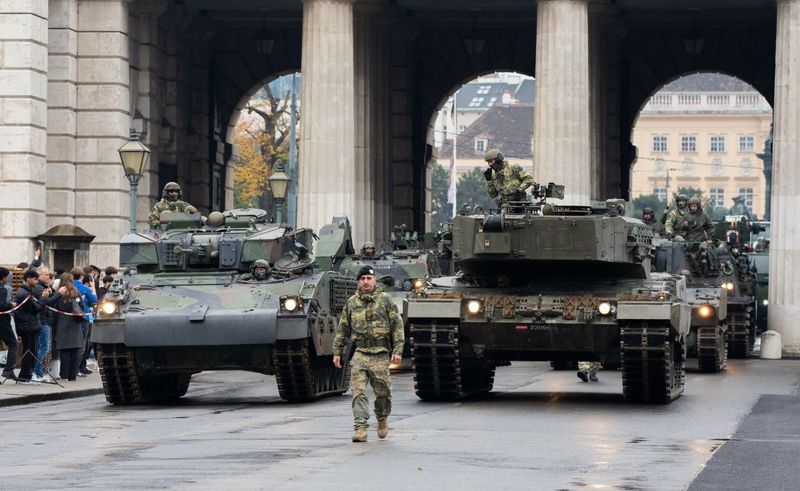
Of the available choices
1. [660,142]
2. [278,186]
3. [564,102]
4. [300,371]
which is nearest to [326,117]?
[278,186]

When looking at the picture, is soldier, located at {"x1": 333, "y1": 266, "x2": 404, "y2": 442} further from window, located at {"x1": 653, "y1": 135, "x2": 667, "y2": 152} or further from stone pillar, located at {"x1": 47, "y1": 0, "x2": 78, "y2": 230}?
window, located at {"x1": 653, "y1": 135, "x2": 667, "y2": 152}

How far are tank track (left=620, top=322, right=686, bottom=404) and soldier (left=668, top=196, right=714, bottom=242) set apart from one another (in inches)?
518

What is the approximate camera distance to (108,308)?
2220cm

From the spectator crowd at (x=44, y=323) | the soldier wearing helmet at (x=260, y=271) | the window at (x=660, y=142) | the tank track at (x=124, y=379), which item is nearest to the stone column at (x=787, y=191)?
the spectator crowd at (x=44, y=323)

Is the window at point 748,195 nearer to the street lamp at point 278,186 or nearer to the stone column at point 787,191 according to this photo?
the stone column at point 787,191

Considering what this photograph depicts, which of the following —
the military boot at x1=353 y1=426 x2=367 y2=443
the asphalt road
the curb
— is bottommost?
the curb

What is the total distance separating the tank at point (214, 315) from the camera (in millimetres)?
22000

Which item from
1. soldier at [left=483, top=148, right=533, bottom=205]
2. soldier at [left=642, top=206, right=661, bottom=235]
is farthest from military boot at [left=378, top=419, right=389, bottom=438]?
soldier at [left=642, top=206, right=661, bottom=235]

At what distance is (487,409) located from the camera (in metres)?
21.3

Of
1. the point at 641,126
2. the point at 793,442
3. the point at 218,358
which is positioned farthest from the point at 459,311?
the point at 641,126

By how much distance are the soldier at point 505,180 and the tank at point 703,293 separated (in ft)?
20.5

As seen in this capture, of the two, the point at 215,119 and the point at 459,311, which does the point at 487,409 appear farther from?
the point at 215,119

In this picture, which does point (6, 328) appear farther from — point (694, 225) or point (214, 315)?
point (694, 225)

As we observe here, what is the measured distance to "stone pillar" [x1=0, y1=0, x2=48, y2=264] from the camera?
3791 centimetres
